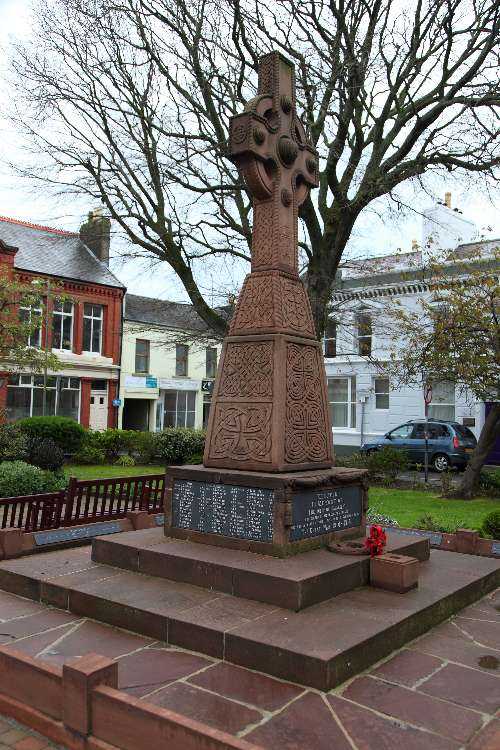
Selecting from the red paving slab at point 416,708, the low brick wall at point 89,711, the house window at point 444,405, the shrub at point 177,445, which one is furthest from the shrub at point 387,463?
the low brick wall at point 89,711

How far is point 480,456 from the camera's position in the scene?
1562cm

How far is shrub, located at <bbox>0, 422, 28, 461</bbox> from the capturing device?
56.5 ft

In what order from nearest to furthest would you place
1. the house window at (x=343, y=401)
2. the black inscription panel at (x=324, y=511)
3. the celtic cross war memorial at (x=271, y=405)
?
the black inscription panel at (x=324, y=511) → the celtic cross war memorial at (x=271, y=405) → the house window at (x=343, y=401)

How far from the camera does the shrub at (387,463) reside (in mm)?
18188

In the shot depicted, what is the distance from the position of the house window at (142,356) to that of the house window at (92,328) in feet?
9.27

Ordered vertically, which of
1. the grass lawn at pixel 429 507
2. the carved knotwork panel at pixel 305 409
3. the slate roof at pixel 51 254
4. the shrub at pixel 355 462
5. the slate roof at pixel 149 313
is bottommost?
the grass lawn at pixel 429 507

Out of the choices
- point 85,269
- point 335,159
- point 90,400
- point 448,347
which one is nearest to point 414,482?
point 448,347

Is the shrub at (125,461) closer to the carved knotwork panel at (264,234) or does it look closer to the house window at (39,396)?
the house window at (39,396)

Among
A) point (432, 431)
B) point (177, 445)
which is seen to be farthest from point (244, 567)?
point (432, 431)

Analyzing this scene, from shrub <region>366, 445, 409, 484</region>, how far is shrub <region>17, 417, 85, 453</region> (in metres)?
10.6

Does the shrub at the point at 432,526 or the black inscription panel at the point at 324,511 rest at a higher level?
the black inscription panel at the point at 324,511

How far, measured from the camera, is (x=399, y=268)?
27312 mm

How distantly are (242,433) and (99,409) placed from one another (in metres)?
27.6

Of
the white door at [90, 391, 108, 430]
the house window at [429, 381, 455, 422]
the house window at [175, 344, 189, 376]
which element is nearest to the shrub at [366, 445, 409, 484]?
the house window at [429, 381, 455, 422]
